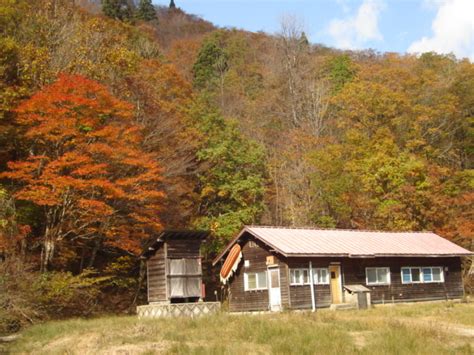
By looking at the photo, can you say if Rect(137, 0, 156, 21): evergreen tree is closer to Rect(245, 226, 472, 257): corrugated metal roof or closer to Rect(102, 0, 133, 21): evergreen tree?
Rect(102, 0, 133, 21): evergreen tree

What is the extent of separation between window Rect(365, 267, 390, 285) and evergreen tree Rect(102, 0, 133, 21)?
50460 mm

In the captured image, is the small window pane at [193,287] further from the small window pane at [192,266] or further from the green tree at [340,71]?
the green tree at [340,71]

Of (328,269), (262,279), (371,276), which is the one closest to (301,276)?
(328,269)

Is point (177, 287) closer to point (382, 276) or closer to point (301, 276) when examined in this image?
point (301, 276)

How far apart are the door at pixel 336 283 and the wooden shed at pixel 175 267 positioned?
7268 millimetres

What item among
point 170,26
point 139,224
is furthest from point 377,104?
point 170,26

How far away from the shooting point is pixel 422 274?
38000 mm

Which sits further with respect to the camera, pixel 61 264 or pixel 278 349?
pixel 61 264

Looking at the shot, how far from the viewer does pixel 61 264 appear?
34.2 metres

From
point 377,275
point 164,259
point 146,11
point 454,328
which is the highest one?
point 146,11

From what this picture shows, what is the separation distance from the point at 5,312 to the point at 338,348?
14.0m

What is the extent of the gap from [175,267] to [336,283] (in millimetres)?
9066

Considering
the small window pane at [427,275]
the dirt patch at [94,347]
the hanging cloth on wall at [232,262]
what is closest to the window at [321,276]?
the hanging cloth on wall at [232,262]

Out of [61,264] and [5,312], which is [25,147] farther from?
[5,312]
